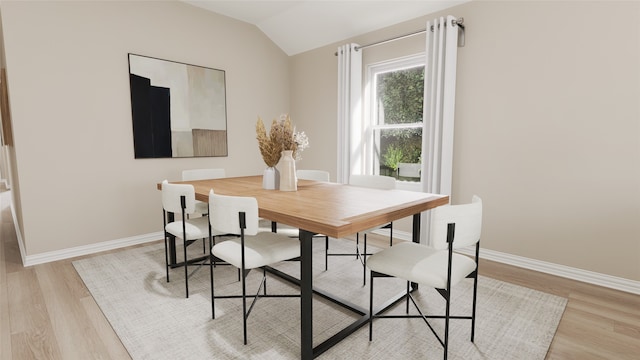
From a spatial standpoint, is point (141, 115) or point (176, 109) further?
point (176, 109)

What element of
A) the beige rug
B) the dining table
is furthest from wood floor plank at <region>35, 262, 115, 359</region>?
the dining table

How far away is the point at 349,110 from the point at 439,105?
3.98ft

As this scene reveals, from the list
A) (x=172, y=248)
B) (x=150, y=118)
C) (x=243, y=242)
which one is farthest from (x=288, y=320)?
(x=150, y=118)

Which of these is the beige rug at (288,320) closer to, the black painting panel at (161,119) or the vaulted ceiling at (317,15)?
the black painting panel at (161,119)

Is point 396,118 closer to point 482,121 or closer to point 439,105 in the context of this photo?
point 439,105

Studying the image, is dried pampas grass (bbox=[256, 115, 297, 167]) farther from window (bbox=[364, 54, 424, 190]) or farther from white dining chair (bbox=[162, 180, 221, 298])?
window (bbox=[364, 54, 424, 190])

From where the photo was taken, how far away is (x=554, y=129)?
279cm

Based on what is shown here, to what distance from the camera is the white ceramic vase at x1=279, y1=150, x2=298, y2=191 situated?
245 cm

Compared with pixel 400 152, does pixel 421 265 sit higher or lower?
lower

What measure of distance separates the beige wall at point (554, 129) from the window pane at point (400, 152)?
545 millimetres

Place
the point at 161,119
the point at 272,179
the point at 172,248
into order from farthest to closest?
1. the point at 161,119
2. the point at 172,248
3. the point at 272,179

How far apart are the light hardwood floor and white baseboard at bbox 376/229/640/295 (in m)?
0.07

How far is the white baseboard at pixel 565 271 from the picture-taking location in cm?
254

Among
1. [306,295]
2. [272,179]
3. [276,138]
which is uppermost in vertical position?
[276,138]
